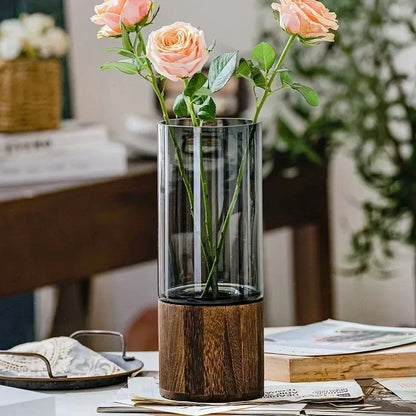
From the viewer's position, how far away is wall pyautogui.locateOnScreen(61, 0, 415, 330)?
2.83 meters

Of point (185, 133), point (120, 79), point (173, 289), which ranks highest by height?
point (120, 79)

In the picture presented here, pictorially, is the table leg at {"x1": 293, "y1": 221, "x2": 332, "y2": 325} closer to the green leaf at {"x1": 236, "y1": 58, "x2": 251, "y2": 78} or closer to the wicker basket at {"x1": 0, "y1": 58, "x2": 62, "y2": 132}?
the wicker basket at {"x1": 0, "y1": 58, "x2": 62, "y2": 132}

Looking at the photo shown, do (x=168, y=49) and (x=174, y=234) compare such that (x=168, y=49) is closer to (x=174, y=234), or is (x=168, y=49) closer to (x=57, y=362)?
(x=174, y=234)

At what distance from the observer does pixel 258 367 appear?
0.98 m

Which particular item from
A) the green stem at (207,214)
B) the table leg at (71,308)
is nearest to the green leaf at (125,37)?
the green stem at (207,214)

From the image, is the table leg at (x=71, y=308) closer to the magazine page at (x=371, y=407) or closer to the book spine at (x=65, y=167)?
the book spine at (x=65, y=167)

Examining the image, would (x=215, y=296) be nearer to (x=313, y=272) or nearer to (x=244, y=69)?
(x=244, y=69)

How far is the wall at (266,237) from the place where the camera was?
9.27 ft

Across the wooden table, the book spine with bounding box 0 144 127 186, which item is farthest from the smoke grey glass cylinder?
the book spine with bounding box 0 144 127 186

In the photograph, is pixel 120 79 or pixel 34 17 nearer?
pixel 34 17

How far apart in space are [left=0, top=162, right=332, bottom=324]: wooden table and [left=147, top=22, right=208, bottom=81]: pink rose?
1185mm

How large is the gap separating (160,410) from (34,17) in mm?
1549

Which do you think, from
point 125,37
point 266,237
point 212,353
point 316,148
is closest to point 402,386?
point 212,353

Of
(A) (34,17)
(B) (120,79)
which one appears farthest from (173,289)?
(B) (120,79)
